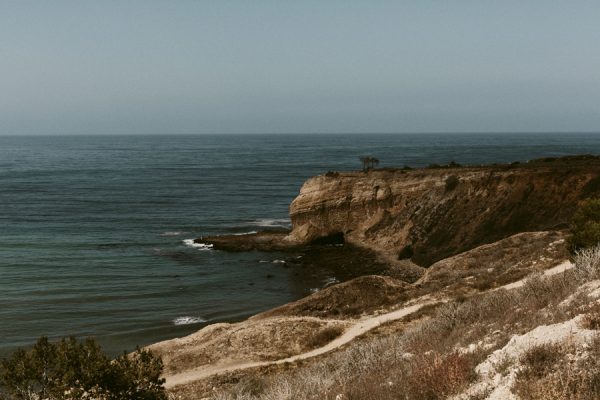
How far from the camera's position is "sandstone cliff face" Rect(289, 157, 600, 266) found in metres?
48.0

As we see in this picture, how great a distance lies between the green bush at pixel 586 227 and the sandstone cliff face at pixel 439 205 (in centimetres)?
1659

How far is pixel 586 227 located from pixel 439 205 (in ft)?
100

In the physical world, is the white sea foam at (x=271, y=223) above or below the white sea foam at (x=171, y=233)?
above

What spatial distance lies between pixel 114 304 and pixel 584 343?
3772 centimetres

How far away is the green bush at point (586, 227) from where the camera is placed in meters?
24.1

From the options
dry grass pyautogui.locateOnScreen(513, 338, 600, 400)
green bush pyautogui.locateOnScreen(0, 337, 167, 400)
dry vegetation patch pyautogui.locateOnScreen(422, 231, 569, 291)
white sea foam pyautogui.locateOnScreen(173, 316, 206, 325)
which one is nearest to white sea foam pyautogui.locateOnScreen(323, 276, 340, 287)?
dry vegetation patch pyautogui.locateOnScreen(422, 231, 569, 291)

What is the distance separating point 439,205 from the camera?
5538 cm

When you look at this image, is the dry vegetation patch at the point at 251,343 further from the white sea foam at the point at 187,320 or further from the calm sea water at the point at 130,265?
the white sea foam at the point at 187,320

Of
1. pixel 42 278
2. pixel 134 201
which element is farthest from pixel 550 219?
pixel 134 201

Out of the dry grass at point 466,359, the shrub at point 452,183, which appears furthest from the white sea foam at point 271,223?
the dry grass at point 466,359

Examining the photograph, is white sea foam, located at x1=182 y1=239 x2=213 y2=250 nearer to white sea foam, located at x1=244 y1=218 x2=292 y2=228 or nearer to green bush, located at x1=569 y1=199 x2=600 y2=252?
white sea foam, located at x1=244 y1=218 x2=292 y2=228

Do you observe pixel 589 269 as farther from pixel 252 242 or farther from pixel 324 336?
pixel 252 242

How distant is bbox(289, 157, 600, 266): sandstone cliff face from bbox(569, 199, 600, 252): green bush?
1659 centimetres

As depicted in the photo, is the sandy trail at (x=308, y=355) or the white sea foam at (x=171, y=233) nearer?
the sandy trail at (x=308, y=355)
